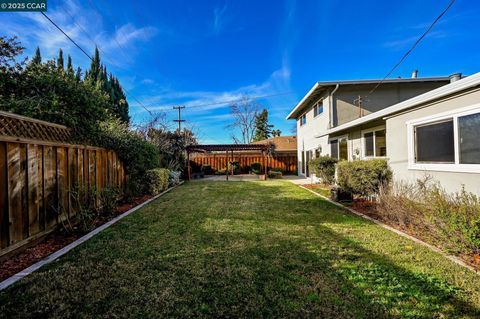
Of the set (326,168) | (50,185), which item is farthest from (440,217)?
(326,168)

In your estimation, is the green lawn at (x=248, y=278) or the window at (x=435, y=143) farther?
the window at (x=435, y=143)

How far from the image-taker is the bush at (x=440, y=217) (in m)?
3.15

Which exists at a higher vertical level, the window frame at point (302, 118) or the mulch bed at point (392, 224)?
the window frame at point (302, 118)

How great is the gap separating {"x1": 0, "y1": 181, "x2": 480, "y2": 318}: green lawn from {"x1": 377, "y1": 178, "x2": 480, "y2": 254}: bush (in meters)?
0.41

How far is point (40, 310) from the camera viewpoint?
2217 mm

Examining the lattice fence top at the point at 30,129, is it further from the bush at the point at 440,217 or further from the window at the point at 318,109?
the window at the point at 318,109

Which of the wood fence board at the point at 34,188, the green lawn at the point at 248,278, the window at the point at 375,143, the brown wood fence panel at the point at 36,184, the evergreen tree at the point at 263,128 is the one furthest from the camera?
the evergreen tree at the point at 263,128

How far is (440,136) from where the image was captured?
5188 mm

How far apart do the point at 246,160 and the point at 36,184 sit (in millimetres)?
19401

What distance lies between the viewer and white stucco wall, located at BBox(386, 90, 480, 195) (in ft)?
14.6

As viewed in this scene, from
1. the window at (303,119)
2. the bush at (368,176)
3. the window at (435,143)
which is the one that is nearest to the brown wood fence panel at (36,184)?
the bush at (368,176)

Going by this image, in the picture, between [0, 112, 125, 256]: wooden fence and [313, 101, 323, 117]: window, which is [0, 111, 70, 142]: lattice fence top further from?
[313, 101, 323, 117]: window

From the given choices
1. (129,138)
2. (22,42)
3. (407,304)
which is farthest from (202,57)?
(407,304)

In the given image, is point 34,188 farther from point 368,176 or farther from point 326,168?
point 326,168
